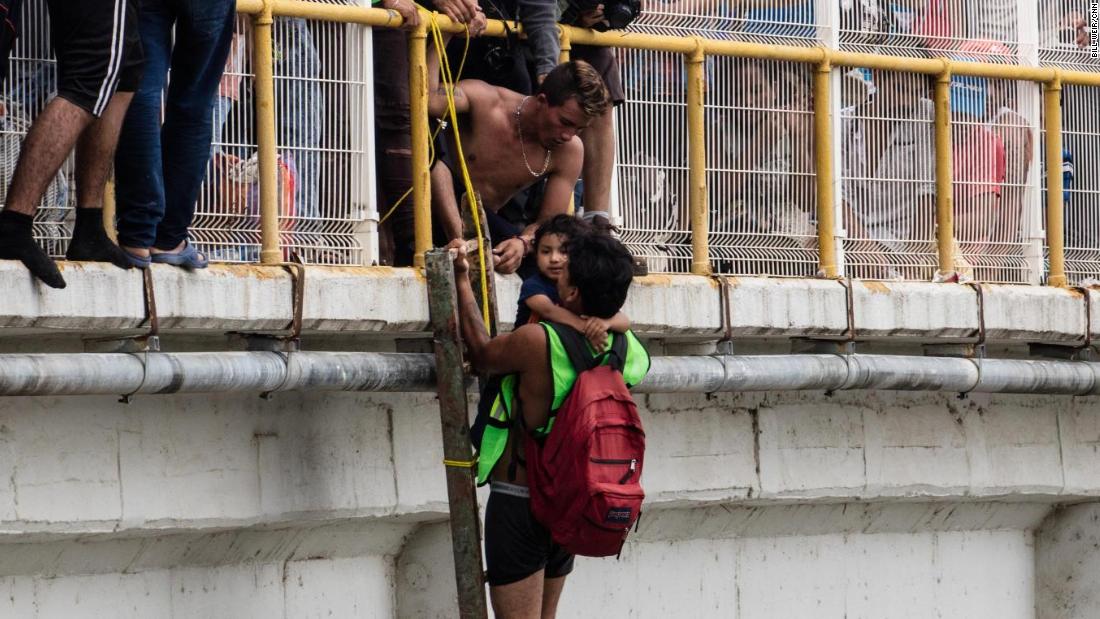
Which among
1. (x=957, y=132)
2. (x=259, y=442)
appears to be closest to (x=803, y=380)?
(x=957, y=132)

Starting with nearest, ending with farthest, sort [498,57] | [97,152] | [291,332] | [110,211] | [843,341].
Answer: [97,152] < [110,211] < [291,332] < [498,57] < [843,341]

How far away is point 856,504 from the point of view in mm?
10211

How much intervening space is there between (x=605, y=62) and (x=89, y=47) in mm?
2655

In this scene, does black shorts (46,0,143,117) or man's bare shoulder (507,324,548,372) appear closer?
black shorts (46,0,143,117)

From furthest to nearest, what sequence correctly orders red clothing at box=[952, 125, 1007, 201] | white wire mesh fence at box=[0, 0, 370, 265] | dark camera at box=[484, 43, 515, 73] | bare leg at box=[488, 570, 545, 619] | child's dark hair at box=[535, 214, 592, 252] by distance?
red clothing at box=[952, 125, 1007, 201], dark camera at box=[484, 43, 515, 73], white wire mesh fence at box=[0, 0, 370, 265], child's dark hair at box=[535, 214, 592, 252], bare leg at box=[488, 570, 545, 619]

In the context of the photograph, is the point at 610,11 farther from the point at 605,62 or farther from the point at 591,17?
the point at 605,62

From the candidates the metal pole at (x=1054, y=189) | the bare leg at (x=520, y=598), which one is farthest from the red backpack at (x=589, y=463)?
the metal pole at (x=1054, y=189)

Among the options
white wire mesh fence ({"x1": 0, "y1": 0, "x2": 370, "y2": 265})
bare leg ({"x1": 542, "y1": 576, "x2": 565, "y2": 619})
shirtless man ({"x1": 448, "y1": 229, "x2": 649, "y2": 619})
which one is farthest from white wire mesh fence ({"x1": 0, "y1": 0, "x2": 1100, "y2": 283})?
bare leg ({"x1": 542, "y1": 576, "x2": 565, "y2": 619})

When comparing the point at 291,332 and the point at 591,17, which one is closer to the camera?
the point at 291,332

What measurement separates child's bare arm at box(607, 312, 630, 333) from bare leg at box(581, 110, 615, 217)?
1.34 m

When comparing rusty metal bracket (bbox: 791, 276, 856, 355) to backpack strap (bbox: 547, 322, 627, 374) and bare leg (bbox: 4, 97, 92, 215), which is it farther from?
bare leg (bbox: 4, 97, 92, 215)

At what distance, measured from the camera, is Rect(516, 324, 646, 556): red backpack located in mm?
7352

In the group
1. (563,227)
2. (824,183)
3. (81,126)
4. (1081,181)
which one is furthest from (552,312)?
(1081,181)

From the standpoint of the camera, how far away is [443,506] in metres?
8.50
